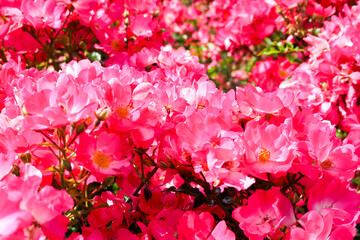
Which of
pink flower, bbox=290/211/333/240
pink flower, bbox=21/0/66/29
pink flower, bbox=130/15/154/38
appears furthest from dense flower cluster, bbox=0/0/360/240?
pink flower, bbox=130/15/154/38

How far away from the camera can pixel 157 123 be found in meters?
1.13

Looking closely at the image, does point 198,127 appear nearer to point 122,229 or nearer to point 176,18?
point 122,229

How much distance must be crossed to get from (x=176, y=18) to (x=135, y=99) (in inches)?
119

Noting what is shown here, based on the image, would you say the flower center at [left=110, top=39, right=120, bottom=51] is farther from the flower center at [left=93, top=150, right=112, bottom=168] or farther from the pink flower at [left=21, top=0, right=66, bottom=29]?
the flower center at [left=93, top=150, right=112, bottom=168]

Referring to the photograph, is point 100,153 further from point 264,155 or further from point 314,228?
point 314,228

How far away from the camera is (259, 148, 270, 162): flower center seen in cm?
104

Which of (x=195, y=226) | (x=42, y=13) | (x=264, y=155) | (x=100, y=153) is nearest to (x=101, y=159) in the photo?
(x=100, y=153)

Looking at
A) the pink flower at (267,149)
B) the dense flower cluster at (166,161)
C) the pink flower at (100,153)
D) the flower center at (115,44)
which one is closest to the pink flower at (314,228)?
the dense flower cluster at (166,161)

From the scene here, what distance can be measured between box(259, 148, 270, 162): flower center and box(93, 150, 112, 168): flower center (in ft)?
1.19

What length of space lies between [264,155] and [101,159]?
0.39 m

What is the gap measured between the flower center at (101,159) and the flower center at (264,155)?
1.19 ft

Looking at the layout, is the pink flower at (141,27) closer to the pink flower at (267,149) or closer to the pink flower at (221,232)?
the pink flower at (267,149)

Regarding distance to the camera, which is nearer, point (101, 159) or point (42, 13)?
point (101, 159)

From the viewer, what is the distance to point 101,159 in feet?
3.43
